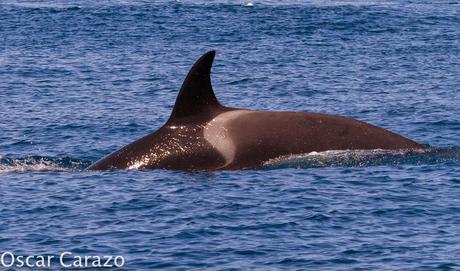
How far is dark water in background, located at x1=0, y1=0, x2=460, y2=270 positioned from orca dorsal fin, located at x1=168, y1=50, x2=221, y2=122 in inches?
59.2

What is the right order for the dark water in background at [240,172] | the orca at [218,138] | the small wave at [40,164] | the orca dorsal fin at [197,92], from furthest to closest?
the small wave at [40,164], the orca at [218,138], the orca dorsal fin at [197,92], the dark water in background at [240,172]

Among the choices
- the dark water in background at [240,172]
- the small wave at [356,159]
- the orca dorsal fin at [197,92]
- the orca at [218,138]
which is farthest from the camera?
the small wave at [356,159]

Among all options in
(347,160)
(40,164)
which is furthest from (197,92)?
(40,164)

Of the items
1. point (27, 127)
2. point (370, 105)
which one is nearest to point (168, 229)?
point (27, 127)

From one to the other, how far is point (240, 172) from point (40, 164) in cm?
553

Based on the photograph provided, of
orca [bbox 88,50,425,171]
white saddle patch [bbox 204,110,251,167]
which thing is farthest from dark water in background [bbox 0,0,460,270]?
A: white saddle patch [bbox 204,110,251,167]

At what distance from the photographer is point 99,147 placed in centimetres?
3039

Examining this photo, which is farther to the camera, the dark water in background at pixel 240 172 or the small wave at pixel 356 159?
the small wave at pixel 356 159

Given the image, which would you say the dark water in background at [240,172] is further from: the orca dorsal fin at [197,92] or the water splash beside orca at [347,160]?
the orca dorsal fin at [197,92]

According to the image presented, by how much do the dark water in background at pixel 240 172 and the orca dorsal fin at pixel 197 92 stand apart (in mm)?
1504

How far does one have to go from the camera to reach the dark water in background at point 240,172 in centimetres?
2022

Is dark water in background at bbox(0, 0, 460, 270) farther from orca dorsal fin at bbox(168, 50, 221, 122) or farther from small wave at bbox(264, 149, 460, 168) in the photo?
orca dorsal fin at bbox(168, 50, 221, 122)

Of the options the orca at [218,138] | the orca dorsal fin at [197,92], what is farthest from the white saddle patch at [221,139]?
the orca dorsal fin at [197,92]

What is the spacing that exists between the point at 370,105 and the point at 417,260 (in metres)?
19.1
